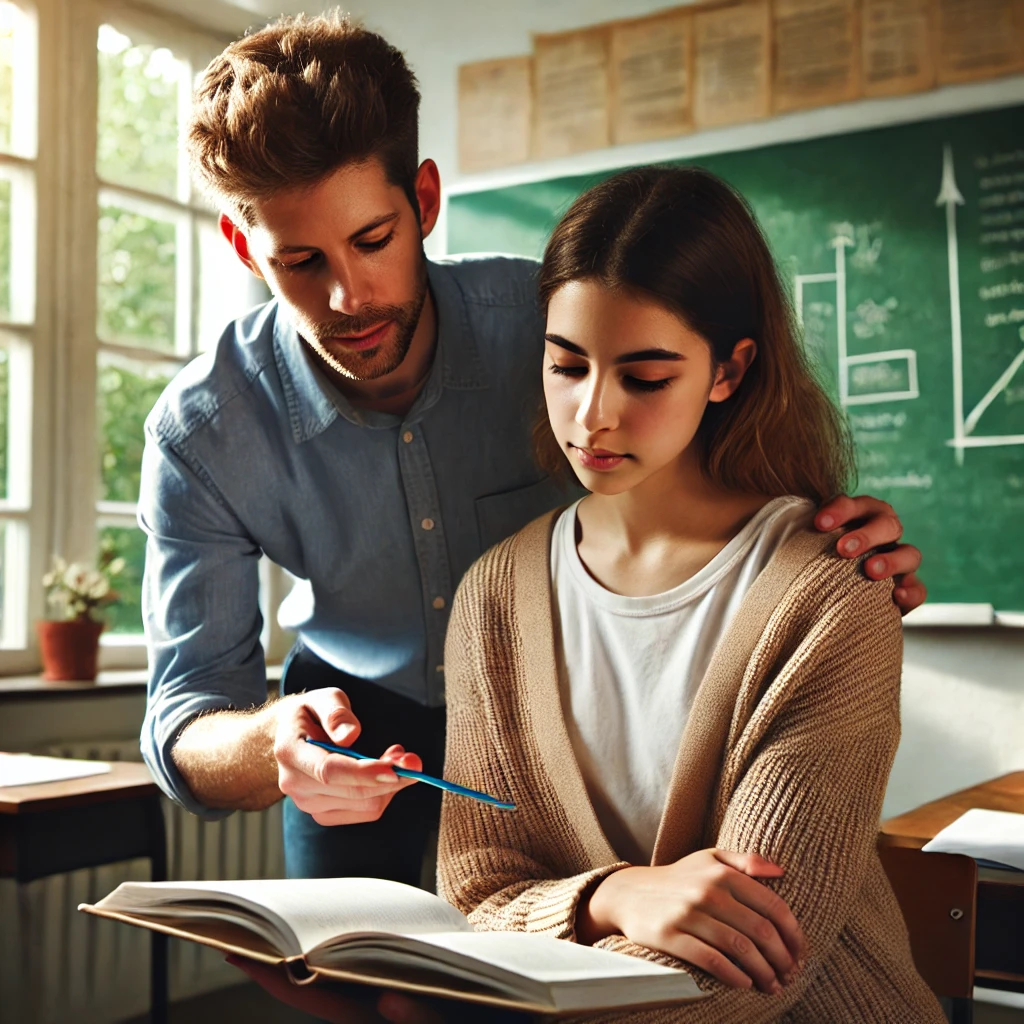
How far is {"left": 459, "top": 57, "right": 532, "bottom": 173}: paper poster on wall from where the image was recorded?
11.3ft

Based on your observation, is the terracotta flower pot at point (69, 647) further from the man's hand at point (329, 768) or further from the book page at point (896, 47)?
the book page at point (896, 47)

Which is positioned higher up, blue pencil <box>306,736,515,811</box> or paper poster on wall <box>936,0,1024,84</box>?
paper poster on wall <box>936,0,1024,84</box>

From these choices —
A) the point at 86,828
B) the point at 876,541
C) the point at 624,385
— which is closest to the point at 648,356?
the point at 624,385

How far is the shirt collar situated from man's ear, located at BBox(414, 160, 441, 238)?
0.14 meters

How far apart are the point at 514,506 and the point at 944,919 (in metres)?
0.75

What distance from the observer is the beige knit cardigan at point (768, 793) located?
1.07 m

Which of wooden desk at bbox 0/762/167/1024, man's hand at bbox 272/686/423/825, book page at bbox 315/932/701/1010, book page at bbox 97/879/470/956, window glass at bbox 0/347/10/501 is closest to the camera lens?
book page at bbox 315/932/701/1010

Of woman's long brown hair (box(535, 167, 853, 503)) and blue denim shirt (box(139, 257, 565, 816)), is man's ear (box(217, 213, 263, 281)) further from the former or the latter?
woman's long brown hair (box(535, 167, 853, 503))

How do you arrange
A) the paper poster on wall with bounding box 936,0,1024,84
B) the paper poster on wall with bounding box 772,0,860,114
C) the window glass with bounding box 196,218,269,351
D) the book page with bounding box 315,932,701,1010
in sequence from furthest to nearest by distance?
the window glass with bounding box 196,218,269,351, the paper poster on wall with bounding box 772,0,860,114, the paper poster on wall with bounding box 936,0,1024,84, the book page with bounding box 315,932,701,1010

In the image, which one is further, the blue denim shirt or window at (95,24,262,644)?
window at (95,24,262,644)

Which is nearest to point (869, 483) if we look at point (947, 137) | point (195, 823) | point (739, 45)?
point (947, 137)

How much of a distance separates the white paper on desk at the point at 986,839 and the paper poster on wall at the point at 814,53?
1855 millimetres

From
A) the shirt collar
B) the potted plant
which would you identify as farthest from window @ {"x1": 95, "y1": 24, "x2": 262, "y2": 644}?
the shirt collar

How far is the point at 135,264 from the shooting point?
3.35 meters
